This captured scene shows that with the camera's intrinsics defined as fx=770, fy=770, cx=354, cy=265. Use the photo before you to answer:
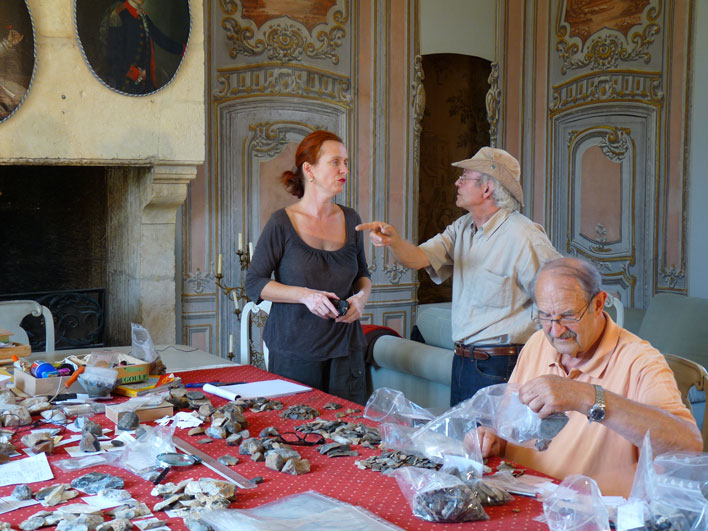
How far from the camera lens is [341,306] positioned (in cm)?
289

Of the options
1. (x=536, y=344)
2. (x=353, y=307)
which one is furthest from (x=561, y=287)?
(x=353, y=307)

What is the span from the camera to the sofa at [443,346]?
12.6 feet

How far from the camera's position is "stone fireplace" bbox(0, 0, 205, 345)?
4141mm

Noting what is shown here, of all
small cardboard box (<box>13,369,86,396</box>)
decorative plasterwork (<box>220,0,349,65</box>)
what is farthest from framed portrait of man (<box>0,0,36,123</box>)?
decorative plasterwork (<box>220,0,349,65</box>)

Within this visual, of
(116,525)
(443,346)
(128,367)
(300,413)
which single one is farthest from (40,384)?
(443,346)

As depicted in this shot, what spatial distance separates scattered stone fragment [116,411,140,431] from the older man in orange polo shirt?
97 cm

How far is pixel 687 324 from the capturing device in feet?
17.2

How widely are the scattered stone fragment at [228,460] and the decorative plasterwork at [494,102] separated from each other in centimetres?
600

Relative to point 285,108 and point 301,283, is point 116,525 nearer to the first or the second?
point 301,283

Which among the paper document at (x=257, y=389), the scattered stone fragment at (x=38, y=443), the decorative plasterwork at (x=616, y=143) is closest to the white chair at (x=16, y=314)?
the paper document at (x=257, y=389)

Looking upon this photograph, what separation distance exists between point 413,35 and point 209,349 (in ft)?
10.7

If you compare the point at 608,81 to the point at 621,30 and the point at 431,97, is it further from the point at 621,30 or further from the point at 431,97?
the point at 431,97

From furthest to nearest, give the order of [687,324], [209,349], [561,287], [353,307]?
[209,349] → [687,324] → [353,307] → [561,287]

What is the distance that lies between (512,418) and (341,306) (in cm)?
110
